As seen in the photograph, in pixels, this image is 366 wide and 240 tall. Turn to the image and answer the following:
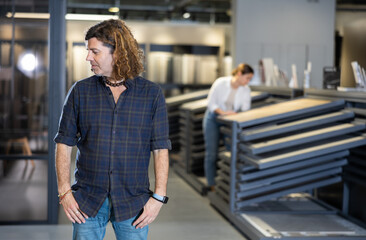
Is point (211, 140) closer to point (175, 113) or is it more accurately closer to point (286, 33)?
point (175, 113)

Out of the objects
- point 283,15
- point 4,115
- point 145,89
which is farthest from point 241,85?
point 283,15

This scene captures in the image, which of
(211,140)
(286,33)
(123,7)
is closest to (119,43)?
(211,140)

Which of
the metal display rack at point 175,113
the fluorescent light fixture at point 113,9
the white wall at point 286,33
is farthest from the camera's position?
the fluorescent light fixture at point 113,9

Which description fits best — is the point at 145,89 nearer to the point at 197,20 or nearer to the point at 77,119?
the point at 77,119

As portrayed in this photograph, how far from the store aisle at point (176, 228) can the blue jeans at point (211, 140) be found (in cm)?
62

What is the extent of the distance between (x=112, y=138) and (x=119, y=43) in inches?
13.8

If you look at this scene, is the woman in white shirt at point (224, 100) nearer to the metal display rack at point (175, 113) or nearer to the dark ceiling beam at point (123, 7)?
the metal display rack at point (175, 113)

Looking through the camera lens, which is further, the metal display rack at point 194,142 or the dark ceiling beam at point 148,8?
the dark ceiling beam at point 148,8

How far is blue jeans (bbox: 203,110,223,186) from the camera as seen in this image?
6.58m

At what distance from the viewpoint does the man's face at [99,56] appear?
211 centimetres

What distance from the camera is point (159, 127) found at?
7.25 feet

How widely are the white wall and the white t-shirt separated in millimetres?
4779

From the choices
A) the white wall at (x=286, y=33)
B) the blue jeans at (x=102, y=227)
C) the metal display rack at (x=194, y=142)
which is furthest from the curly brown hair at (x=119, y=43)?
the white wall at (x=286, y=33)

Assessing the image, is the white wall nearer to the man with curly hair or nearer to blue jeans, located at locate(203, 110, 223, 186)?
blue jeans, located at locate(203, 110, 223, 186)
